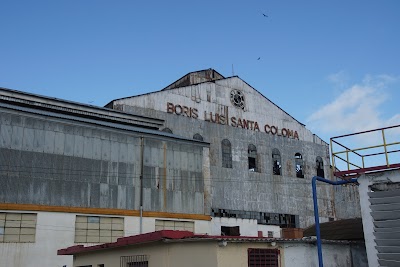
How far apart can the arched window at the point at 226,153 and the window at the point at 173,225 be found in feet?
25.4

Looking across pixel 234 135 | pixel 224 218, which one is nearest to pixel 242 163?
pixel 234 135

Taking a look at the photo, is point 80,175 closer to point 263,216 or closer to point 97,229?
point 97,229

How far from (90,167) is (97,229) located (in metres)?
3.83

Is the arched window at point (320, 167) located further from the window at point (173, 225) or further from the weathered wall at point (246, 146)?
the window at point (173, 225)

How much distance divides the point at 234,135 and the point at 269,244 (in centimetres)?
2539

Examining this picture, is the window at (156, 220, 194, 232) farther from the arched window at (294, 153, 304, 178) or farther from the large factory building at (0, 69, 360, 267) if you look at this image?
the arched window at (294, 153, 304, 178)

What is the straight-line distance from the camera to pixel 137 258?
14.5 m

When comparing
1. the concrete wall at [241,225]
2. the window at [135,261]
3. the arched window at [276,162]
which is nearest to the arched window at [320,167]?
the arched window at [276,162]

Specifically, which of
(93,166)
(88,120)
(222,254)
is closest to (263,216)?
(93,166)

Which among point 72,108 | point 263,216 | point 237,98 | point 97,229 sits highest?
point 237,98

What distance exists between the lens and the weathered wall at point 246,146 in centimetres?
3522

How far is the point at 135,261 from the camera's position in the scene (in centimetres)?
1464

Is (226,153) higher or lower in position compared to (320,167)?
higher

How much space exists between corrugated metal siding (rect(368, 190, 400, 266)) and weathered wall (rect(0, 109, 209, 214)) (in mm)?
17159
